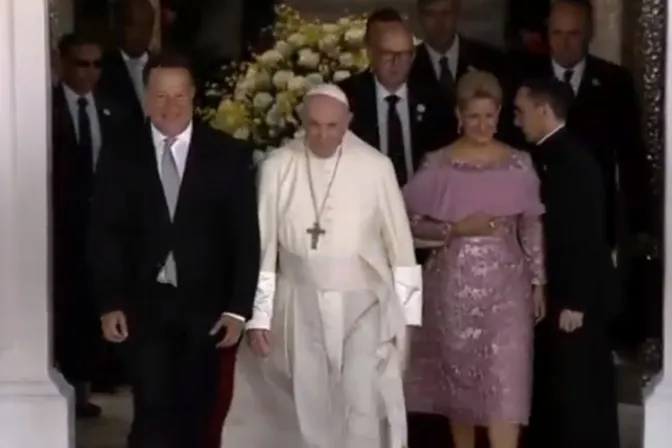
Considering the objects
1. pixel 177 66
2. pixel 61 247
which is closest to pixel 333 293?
pixel 177 66

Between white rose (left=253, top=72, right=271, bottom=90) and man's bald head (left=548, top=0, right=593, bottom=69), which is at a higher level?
man's bald head (left=548, top=0, right=593, bottom=69)

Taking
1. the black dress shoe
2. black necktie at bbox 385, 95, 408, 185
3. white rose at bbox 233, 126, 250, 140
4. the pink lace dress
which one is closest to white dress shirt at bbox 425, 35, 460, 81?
black necktie at bbox 385, 95, 408, 185

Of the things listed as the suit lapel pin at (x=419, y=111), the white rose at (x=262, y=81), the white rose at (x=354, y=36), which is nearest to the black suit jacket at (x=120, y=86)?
the white rose at (x=262, y=81)

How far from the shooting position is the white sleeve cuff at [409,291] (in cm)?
536

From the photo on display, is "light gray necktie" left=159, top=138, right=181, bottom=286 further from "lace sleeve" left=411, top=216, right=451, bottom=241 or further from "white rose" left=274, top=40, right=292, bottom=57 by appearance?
"white rose" left=274, top=40, right=292, bottom=57

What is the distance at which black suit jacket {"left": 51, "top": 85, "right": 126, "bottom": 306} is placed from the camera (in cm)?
631

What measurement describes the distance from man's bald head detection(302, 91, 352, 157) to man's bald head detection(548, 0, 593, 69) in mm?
1629

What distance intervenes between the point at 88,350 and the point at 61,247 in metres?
0.51

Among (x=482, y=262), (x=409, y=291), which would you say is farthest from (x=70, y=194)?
(x=482, y=262)

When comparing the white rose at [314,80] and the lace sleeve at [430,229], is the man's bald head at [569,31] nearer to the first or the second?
the white rose at [314,80]

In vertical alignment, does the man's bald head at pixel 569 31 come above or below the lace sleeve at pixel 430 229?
above

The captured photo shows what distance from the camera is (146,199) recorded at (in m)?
5.18

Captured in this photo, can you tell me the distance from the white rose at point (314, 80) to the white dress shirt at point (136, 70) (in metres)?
0.88

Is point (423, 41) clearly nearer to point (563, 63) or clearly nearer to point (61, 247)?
point (563, 63)
